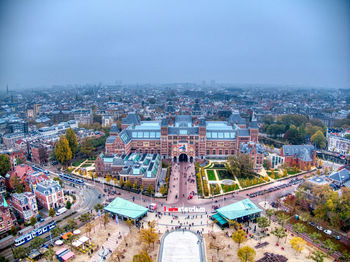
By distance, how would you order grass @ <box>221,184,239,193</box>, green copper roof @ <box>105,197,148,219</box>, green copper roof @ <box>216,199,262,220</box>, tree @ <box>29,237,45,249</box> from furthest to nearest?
grass @ <box>221,184,239,193</box> → green copper roof @ <box>105,197,148,219</box> → green copper roof @ <box>216,199,262,220</box> → tree @ <box>29,237,45,249</box>

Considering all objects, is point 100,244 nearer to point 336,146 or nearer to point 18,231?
point 18,231

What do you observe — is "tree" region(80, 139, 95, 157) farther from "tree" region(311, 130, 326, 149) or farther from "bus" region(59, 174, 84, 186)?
"tree" region(311, 130, 326, 149)

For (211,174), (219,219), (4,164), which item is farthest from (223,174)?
(4,164)

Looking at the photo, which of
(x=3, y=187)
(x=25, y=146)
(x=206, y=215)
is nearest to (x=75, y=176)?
(x=3, y=187)

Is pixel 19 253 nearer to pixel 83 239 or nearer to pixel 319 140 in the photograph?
pixel 83 239

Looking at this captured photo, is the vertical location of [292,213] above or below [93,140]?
below

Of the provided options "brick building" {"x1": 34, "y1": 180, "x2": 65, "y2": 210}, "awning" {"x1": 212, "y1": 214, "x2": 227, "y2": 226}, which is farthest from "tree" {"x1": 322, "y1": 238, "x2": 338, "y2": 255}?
"brick building" {"x1": 34, "y1": 180, "x2": 65, "y2": 210}
